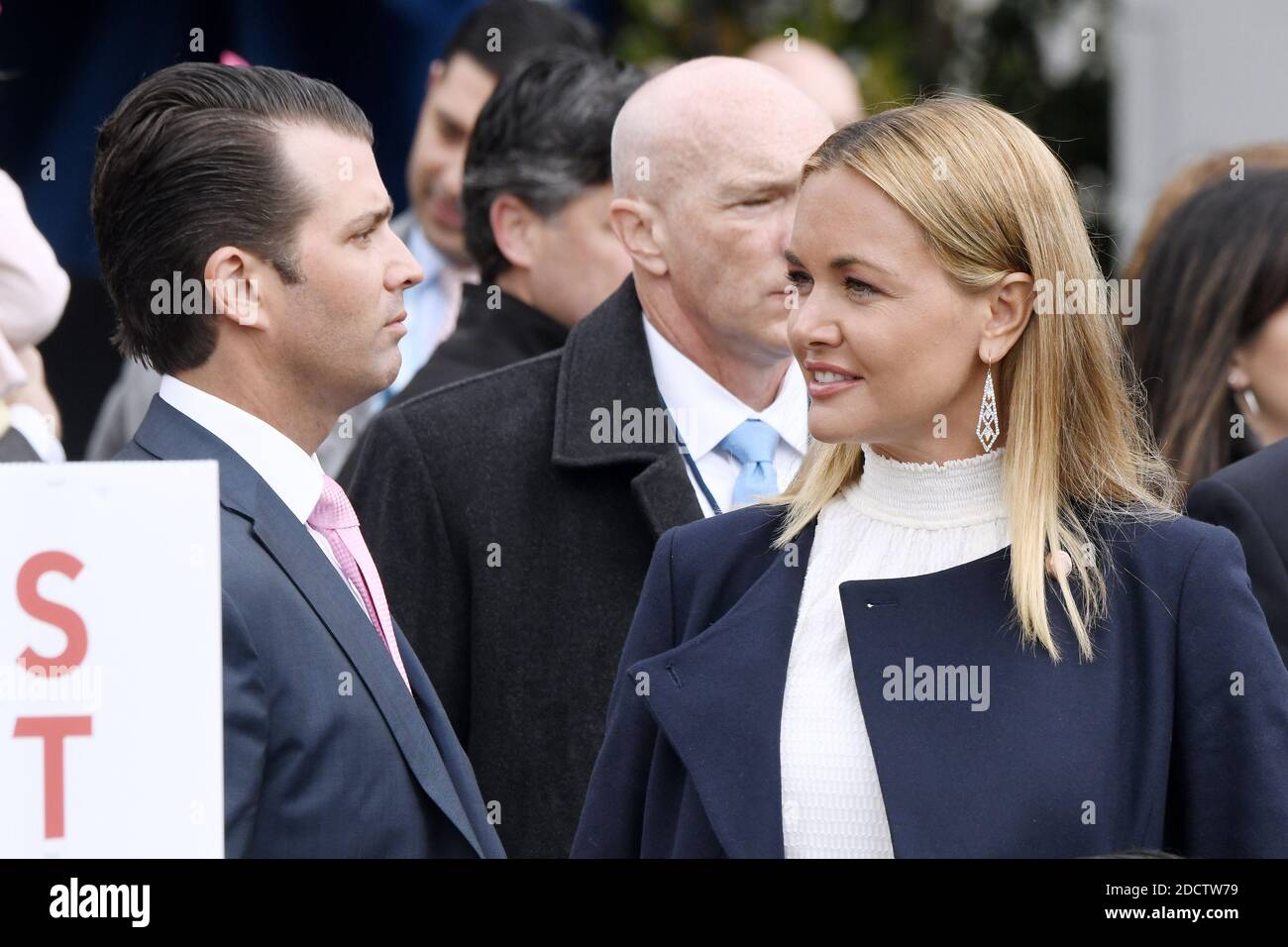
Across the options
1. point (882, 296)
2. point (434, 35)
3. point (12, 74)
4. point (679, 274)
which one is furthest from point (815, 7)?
point (882, 296)

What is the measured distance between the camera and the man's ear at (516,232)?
14.0 ft

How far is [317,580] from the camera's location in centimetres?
248

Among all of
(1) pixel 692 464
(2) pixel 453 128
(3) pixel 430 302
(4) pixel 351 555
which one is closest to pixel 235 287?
(4) pixel 351 555

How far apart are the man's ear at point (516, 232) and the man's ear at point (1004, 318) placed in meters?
1.89

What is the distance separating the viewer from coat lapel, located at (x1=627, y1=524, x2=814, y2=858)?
7.86ft

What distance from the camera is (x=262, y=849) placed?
2.30 meters

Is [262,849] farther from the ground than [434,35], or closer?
closer

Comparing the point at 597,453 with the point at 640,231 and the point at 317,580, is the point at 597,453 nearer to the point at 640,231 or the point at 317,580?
the point at 640,231

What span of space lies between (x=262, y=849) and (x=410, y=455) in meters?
1.21

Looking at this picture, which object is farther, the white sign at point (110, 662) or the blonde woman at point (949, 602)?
the blonde woman at point (949, 602)

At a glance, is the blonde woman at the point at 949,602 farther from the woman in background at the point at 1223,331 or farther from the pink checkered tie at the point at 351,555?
the woman in background at the point at 1223,331

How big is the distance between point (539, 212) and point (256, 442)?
1.80m

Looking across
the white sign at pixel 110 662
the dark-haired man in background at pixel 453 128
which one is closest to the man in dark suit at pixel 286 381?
the white sign at pixel 110 662

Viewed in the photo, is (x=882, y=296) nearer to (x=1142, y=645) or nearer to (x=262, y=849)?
(x=1142, y=645)
